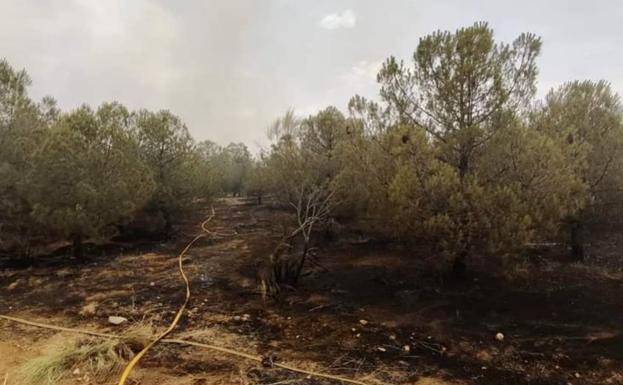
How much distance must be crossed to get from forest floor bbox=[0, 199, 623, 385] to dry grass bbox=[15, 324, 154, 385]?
160 millimetres

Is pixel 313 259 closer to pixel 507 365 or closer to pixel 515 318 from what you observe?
pixel 515 318

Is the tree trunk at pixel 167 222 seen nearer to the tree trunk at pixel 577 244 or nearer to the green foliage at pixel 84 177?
the green foliage at pixel 84 177

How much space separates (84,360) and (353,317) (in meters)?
4.04

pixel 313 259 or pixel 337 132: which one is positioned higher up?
pixel 337 132

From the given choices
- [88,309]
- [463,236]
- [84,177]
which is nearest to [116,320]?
[88,309]

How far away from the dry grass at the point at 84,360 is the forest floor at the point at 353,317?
0.16 meters

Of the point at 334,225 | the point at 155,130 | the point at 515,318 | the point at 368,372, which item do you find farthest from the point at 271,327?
the point at 155,130

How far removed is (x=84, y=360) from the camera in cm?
478

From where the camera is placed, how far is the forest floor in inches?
189

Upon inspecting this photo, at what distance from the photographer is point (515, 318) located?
21.6ft

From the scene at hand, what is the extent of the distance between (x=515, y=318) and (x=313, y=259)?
518 cm

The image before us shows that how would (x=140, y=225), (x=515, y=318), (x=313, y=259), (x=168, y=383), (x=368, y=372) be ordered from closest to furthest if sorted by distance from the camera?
(x=168, y=383)
(x=368, y=372)
(x=515, y=318)
(x=313, y=259)
(x=140, y=225)

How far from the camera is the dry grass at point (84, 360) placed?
436 cm

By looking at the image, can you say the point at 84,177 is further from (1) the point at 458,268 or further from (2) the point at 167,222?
(1) the point at 458,268
